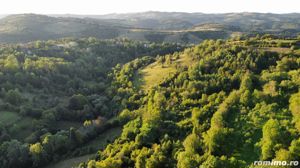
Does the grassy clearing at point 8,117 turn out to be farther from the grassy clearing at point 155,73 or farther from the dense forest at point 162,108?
the grassy clearing at point 155,73

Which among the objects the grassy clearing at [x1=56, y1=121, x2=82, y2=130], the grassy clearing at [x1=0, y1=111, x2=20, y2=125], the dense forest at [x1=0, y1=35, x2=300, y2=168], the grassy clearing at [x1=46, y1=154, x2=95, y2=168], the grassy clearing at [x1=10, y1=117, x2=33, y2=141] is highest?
the dense forest at [x1=0, y1=35, x2=300, y2=168]

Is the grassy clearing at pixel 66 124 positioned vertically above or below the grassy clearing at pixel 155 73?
below

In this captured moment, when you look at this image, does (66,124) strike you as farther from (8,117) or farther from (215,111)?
(215,111)

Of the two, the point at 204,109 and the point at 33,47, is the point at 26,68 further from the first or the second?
the point at 204,109

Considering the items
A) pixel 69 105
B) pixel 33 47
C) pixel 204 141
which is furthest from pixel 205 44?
pixel 33 47

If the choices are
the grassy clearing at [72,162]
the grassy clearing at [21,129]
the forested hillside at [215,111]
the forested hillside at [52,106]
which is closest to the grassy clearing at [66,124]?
the forested hillside at [52,106]

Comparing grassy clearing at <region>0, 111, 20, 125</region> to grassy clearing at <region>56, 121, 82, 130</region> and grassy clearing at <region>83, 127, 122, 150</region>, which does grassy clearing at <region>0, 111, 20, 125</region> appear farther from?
grassy clearing at <region>83, 127, 122, 150</region>

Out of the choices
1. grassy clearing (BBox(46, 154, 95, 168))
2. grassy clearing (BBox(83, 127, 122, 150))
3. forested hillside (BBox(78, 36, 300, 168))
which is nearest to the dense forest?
forested hillside (BBox(78, 36, 300, 168))
